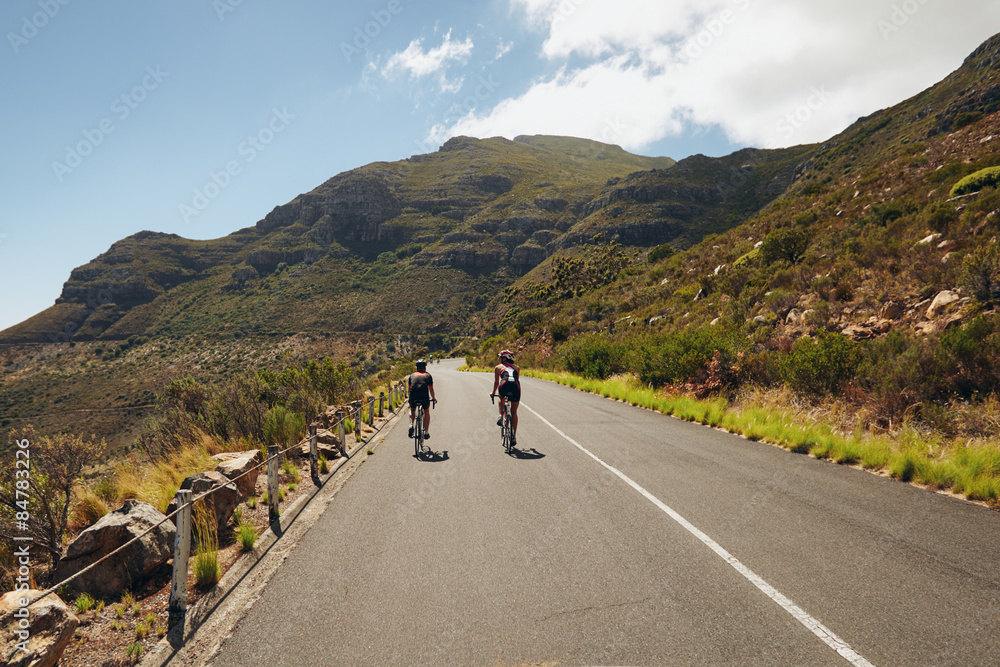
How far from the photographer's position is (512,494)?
639 cm

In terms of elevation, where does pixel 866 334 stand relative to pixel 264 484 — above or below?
above

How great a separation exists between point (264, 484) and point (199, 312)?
11856 centimetres

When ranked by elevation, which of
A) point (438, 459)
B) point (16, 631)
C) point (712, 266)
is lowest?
point (438, 459)

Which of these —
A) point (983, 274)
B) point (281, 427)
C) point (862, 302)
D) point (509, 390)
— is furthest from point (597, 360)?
point (281, 427)

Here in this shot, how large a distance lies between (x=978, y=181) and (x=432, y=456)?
854 inches

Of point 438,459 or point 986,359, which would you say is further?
point 438,459

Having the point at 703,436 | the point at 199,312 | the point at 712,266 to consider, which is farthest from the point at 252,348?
the point at 703,436

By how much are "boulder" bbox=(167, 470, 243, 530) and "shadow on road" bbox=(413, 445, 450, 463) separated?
378 centimetres

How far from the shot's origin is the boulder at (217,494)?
517 cm

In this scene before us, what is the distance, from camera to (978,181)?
50.6 feet

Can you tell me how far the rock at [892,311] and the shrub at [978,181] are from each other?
328 inches

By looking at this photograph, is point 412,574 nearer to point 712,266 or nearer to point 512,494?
point 512,494

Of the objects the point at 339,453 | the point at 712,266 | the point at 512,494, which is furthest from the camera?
the point at 712,266

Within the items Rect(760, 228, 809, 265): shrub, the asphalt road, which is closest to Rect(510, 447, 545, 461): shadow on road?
the asphalt road
